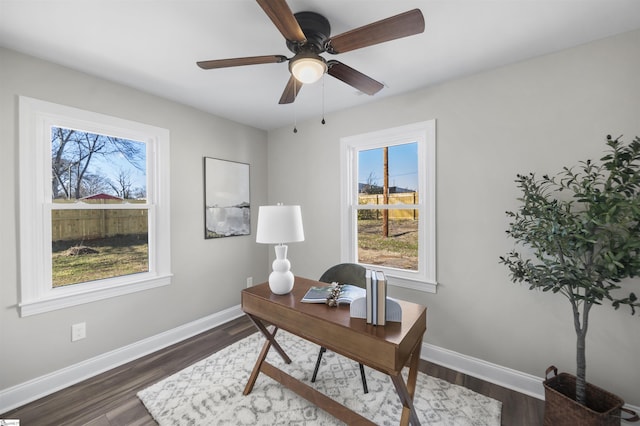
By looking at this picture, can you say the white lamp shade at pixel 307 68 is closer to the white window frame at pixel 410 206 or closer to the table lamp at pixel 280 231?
the table lamp at pixel 280 231

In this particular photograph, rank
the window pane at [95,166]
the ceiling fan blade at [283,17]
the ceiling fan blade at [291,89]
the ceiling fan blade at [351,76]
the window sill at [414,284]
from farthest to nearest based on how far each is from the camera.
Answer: the window sill at [414,284] → the window pane at [95,166] → the ceiling fan blade at [291,89] → the ceiling fan blade at [351,76] → the ceiling fan blade at [283,17]

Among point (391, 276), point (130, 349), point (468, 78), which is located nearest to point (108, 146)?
point (130, 349)

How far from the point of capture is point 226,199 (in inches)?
126

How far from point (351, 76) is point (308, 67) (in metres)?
0.33

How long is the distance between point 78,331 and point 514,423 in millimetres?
3238

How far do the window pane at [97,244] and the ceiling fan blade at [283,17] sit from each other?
222 centimetres

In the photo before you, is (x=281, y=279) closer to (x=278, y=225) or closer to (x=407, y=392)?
(x=278, y=225)

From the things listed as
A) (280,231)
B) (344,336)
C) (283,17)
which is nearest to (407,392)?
(344,336)

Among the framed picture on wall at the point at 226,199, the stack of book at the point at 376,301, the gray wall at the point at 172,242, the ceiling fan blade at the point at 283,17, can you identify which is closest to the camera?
the ceiling fan blade at the point at 283,17

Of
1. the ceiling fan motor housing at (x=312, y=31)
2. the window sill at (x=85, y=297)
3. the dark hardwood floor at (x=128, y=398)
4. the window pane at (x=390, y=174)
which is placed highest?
the ceiling fan motor housing at (x=312, y=31)

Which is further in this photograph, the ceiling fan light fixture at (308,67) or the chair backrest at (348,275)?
the chair backrest at (348,275)

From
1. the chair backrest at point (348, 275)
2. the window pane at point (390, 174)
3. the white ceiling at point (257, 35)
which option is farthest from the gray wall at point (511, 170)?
the chair backrest at point (348, 275)

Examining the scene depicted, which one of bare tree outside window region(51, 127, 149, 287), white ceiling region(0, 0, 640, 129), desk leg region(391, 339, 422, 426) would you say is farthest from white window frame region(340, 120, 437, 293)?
bare tree outside window region(51, 127, 149, 287)

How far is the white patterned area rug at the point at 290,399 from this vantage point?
1.72 m
